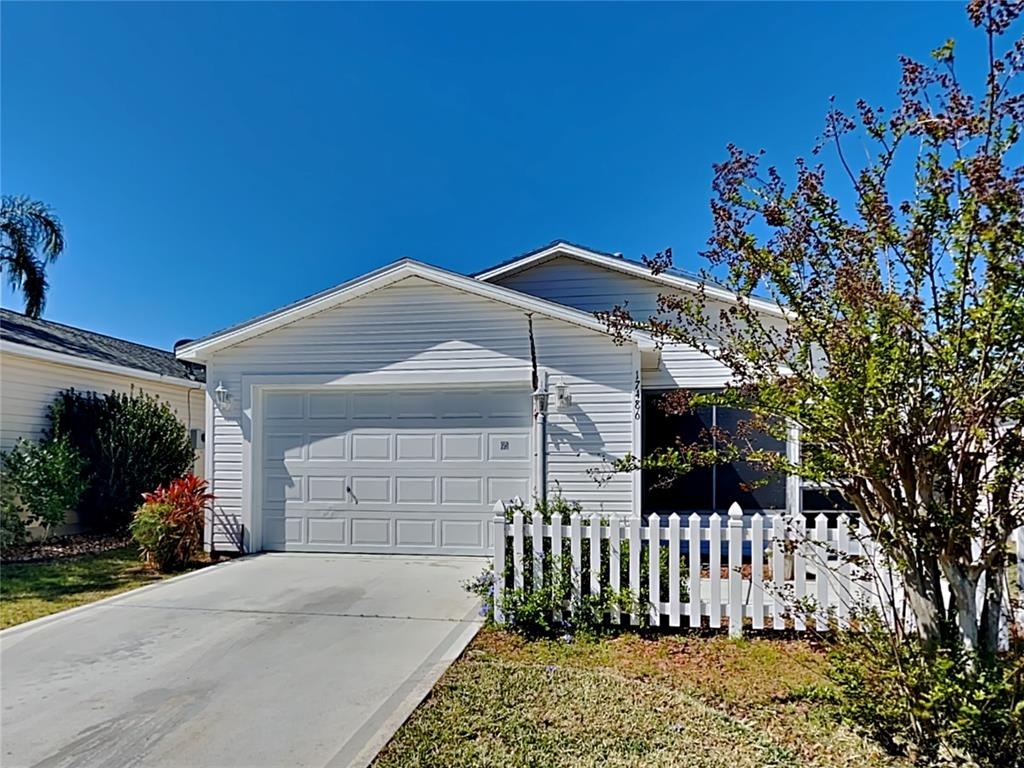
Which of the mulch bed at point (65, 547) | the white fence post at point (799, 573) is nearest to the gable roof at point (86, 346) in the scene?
the mulch bed at point (65, 547)

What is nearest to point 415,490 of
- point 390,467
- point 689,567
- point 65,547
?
point 390,467

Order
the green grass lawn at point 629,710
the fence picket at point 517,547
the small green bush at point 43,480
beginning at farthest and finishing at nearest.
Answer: the small green bush at point 43,480 → the fence picket at point 517,547 → the green grass lawn at point 629,710

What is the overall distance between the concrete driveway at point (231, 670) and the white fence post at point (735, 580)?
7.44 ft

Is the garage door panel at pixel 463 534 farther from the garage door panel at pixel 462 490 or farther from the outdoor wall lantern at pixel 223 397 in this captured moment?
the outdoor wall lantern at pixel 223 397

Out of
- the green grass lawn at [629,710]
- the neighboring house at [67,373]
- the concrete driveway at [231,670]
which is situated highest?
the neighboring house at [67,373]

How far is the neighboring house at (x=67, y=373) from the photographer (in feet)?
35.9

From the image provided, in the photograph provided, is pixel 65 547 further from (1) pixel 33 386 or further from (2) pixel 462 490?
(2) pixel 462 490

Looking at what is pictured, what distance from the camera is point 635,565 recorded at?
5.41m

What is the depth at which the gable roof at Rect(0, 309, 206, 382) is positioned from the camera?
11.8 m

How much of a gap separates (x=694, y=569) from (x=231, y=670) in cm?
374

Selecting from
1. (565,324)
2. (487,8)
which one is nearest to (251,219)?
(487,8)

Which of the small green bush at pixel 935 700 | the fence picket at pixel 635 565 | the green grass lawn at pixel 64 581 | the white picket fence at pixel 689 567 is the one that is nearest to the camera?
the small green bush at pixel 935 700

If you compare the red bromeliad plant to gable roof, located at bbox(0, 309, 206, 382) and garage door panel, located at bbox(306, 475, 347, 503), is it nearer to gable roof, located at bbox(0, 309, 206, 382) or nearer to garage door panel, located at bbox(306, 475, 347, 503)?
garage door panel, located at bbox(306, 475, 347, 503)

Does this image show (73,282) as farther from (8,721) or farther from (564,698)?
(564,698)
